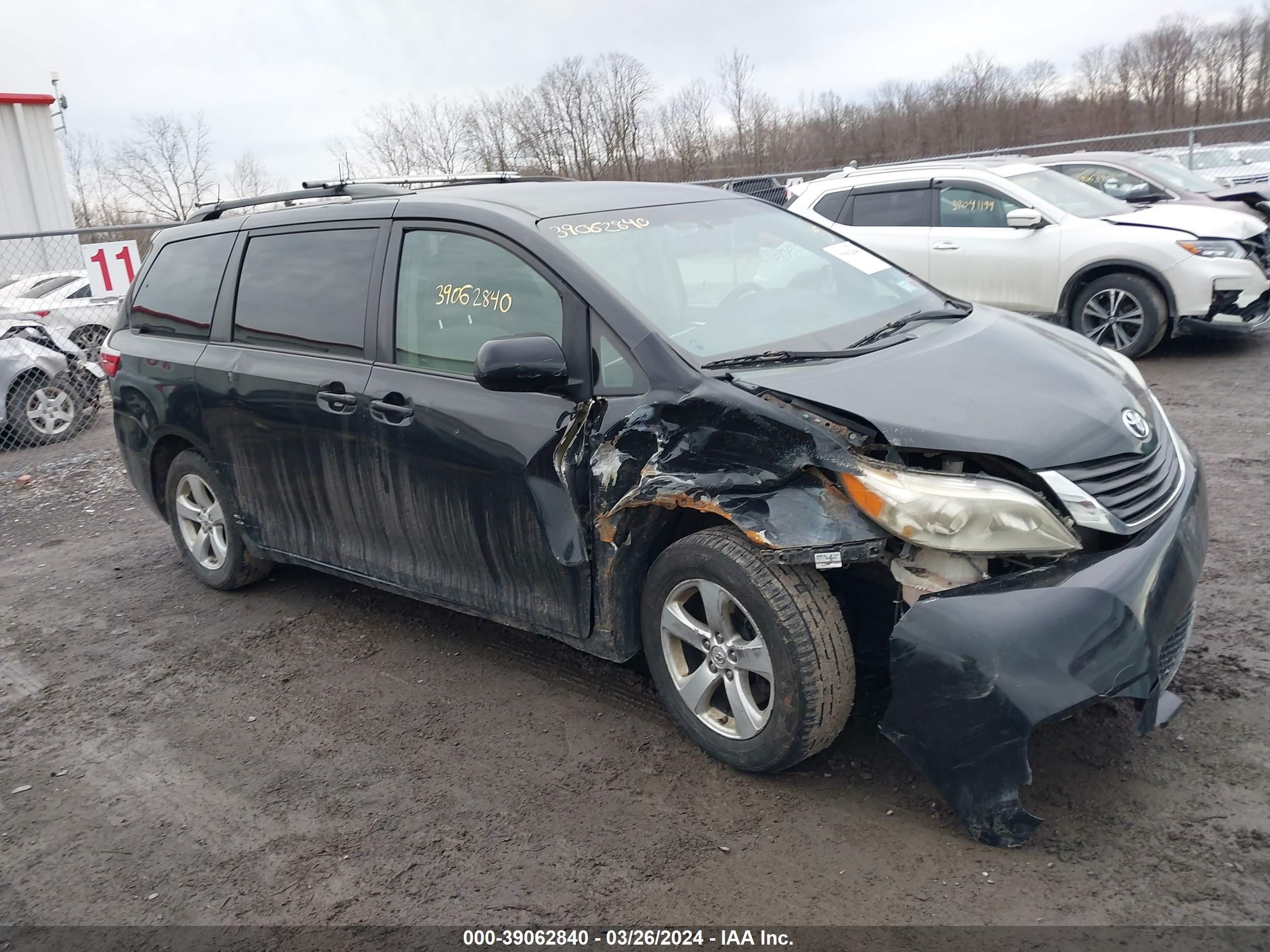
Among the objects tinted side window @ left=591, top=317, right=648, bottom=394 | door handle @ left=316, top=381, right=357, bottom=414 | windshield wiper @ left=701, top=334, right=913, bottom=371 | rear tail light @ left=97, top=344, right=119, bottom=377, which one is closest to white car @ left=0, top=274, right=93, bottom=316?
rear tail light @ left=97, top=344, right=119, bottom=377

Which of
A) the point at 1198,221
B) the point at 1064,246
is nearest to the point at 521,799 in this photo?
the point at 1064,246

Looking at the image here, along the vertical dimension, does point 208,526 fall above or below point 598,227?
below

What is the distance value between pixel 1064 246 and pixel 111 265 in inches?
387

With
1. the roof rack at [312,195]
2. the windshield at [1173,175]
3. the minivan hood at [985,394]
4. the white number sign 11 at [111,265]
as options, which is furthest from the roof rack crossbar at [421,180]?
the windshield at [1173,175]

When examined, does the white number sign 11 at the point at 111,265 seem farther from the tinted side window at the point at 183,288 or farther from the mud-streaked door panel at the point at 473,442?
the mud-streaked door panel at the point at 473,442

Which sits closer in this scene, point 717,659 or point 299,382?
point 717,659

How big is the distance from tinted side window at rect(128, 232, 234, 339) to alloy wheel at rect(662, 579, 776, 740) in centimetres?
303

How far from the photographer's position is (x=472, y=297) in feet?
13.0

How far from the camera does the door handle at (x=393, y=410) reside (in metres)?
4.05

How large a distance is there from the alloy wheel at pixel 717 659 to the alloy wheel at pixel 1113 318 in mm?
7015

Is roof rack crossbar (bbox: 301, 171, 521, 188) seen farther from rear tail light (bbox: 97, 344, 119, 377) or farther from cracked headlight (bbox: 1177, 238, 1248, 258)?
cracked headlight (bbox: 1177, 238, 1248, 258)

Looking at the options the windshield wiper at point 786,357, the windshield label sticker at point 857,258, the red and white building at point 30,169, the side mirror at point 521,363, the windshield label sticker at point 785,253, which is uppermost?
the red and white building at point 30,169

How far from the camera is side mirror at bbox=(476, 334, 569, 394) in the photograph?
3.46 meters

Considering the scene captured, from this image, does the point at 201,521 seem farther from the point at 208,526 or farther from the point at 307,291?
the point at 307,291
